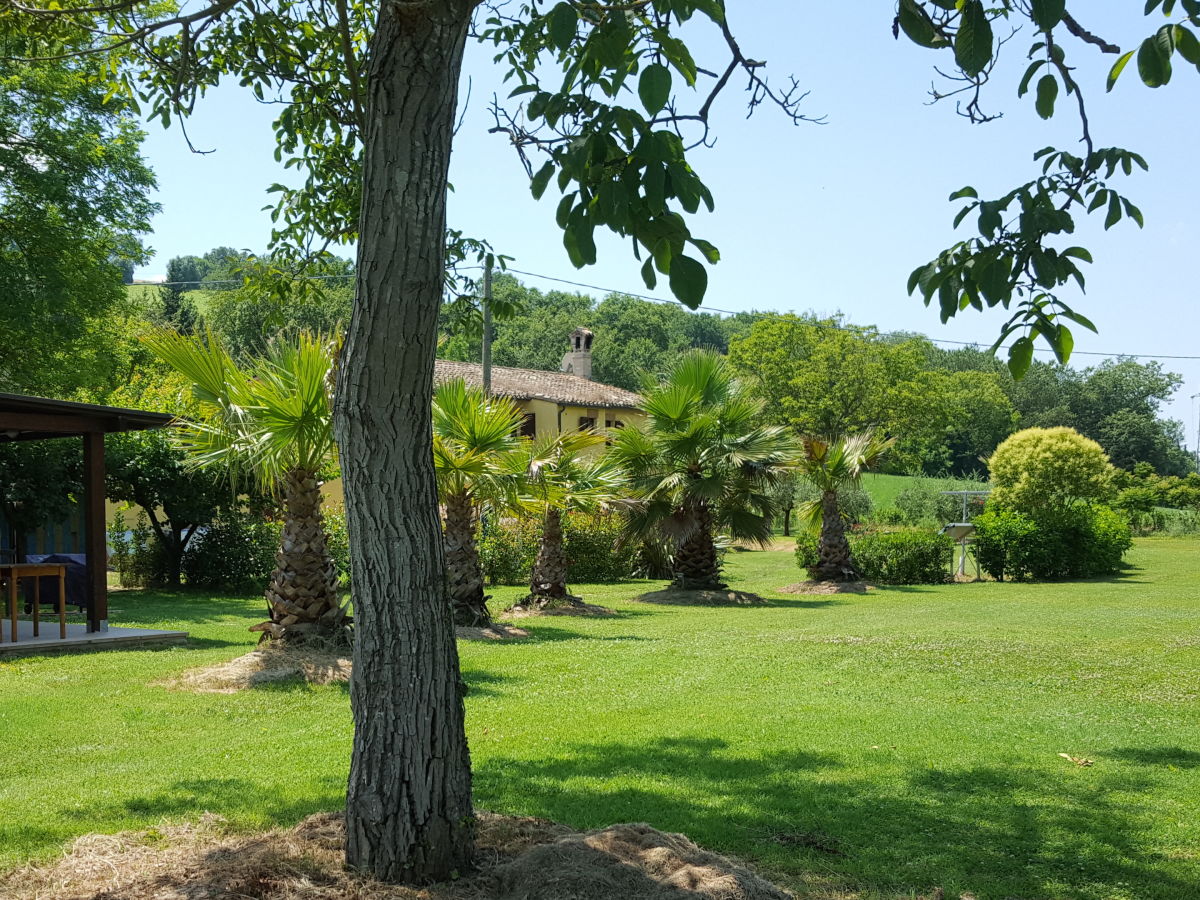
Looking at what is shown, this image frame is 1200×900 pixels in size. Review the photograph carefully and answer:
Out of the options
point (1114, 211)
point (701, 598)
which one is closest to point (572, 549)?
point (701, 598)

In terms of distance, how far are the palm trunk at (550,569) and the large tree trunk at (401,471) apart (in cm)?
1263

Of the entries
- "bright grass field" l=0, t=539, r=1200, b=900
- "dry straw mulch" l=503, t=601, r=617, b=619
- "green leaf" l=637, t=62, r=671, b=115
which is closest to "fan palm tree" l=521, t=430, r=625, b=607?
"dry straw mulch" l=503, t=601, r=617, b=619

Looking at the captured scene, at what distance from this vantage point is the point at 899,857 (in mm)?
4605

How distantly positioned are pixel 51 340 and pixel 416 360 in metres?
18.9

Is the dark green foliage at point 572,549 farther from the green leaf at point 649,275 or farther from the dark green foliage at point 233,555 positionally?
the green leaf at point 649,275

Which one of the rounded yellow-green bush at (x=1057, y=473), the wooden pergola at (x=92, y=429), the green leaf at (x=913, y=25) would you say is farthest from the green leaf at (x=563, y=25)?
the rounded yellow-green bush at (x=1057, y=473)

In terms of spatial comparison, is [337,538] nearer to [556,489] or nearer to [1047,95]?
[556,489]

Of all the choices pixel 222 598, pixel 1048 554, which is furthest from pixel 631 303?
pixel 222 598

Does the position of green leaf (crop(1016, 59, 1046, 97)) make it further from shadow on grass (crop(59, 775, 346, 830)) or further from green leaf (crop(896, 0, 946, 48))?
shadow on grass (crop(59, 775, 346, 830))

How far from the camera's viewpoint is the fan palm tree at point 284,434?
925 cm

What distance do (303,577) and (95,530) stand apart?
13.1 feet

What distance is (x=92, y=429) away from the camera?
12.5 metres

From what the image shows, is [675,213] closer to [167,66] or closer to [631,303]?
[167,66]

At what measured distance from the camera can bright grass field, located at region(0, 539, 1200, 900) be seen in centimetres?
473
